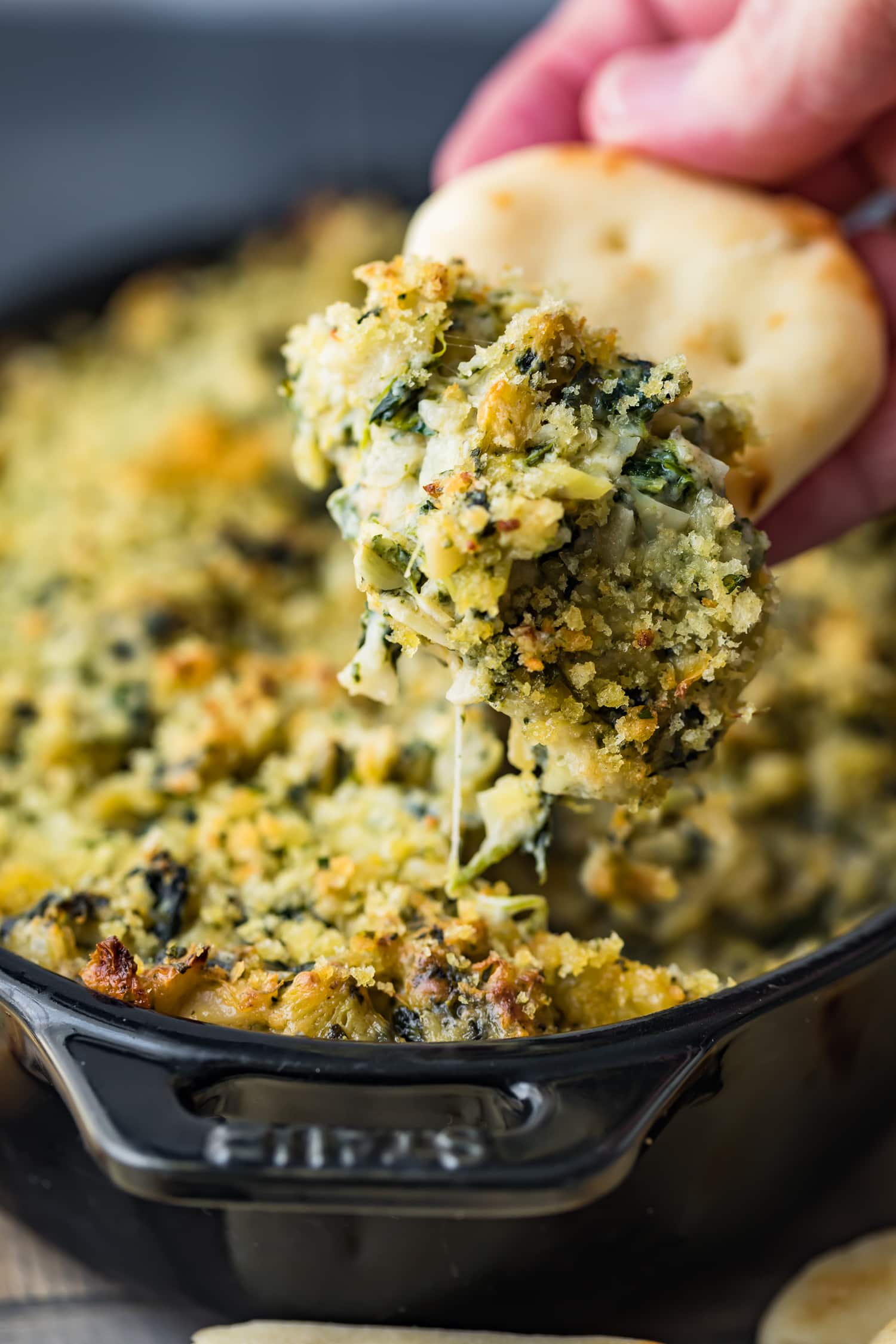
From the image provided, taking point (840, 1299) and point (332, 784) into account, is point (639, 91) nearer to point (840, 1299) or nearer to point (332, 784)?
point (332, 784)

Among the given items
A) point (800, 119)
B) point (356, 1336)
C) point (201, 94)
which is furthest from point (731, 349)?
point (201, 94)

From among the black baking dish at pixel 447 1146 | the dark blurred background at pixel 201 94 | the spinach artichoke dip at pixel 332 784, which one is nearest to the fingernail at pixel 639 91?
the spinach artichoke dip at pixel 332 784

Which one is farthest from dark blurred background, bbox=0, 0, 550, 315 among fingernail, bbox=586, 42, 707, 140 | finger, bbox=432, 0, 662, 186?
fingernail, bbox=586, 42, 707, 140

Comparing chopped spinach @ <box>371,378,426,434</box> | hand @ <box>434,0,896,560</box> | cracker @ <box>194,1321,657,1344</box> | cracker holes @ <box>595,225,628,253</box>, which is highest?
hand @ <box>434,0,896,560</box>

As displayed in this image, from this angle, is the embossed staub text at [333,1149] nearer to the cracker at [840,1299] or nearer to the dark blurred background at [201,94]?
the cracker at [840,1299]

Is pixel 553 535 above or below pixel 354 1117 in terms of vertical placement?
above

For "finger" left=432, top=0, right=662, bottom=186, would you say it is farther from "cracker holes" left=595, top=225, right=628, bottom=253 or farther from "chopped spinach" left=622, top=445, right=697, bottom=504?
"chopped spinach" left=622, top=445, right=697, bottom=504
